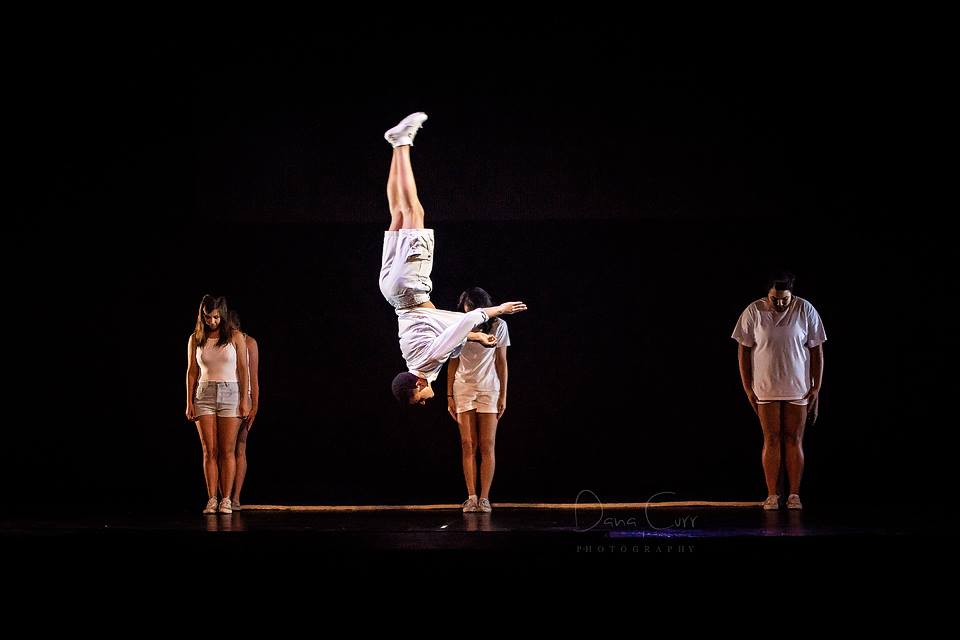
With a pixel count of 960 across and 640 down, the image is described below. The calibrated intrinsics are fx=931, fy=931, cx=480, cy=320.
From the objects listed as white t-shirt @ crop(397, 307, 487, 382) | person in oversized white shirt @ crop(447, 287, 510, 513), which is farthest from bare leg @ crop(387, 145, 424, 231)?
person in oversized white shirt @ crop(447, 287, 510, 513)

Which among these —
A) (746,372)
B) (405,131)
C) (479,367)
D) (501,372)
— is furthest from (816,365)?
(405,131)

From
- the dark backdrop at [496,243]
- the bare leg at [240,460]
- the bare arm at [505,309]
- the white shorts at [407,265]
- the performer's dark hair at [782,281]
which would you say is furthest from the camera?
the dark backdrop at [496,243]

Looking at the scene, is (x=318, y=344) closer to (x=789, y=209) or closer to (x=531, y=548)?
(x=531, y=548)

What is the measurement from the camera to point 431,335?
4965 millimetres

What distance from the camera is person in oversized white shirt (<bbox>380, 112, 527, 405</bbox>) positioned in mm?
4871

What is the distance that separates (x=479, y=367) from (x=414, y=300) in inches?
25.0

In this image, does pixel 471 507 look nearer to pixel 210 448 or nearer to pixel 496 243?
pixel 210 448

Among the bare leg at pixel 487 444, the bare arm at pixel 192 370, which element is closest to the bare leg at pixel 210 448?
the bare arm at pixel 192 370

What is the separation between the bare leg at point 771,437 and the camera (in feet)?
17.6

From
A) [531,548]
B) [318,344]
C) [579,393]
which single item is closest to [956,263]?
[579,393]

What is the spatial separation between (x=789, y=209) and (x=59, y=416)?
17.1 ft

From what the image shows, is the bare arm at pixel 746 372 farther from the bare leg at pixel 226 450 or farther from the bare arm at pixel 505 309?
the bare leg at pixel 226 450

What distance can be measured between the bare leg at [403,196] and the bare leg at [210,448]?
163cm

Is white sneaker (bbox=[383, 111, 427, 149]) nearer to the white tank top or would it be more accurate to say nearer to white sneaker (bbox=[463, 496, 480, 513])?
the white tank top
